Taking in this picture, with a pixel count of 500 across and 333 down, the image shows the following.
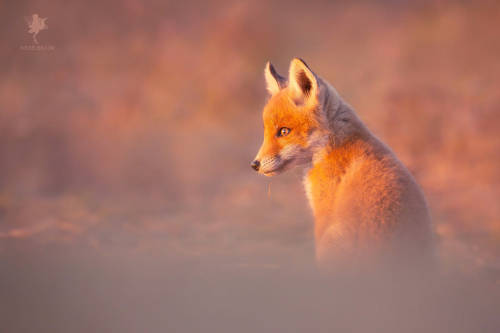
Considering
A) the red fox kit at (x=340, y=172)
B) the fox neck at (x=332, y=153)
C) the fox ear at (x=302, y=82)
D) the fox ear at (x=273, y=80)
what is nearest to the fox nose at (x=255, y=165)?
the red fox kit at (x=340, y=172)

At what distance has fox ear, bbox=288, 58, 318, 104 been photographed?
4.95 meters

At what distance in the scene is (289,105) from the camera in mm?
5258

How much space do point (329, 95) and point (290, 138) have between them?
726 mm

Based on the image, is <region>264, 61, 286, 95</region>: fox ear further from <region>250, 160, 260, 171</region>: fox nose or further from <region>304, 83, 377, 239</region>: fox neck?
<region>250, 160, 260, 171</region>: fox nose

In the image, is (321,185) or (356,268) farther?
(321,185)

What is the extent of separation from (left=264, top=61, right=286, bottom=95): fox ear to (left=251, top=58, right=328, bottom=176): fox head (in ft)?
1.91

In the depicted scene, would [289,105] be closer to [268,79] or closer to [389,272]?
[268,79]

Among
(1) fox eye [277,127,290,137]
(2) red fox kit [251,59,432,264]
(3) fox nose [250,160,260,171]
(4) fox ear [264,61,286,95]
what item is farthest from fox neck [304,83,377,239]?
(4) fox ear [264,61,286,95]

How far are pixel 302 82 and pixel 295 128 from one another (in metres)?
0.55

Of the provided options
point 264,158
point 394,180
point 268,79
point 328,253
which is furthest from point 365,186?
point 268,79

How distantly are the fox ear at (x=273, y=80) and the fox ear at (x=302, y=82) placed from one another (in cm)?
60

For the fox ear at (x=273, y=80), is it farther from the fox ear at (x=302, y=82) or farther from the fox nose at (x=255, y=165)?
the fox nose at (x=255, y=165)

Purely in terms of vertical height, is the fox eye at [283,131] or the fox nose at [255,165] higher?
the fox eye at [283,131]

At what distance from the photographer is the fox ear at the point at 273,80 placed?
231 inches
